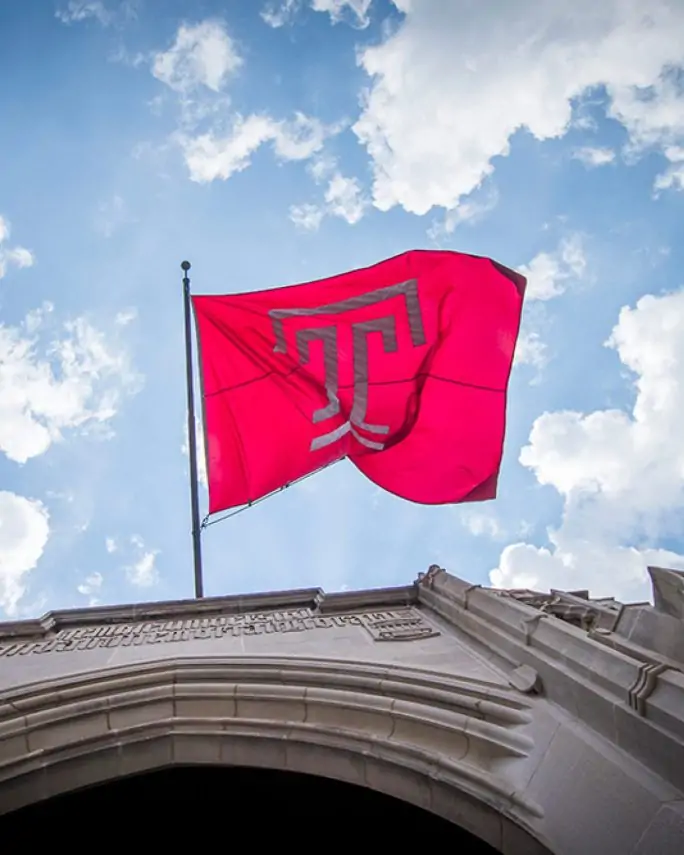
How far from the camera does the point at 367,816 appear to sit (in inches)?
246

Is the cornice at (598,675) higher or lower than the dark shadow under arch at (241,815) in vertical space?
higher

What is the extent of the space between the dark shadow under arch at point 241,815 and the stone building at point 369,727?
0.06 ft

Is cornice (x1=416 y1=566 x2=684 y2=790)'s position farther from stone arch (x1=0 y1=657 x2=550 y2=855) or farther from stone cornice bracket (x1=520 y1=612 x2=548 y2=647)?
stone arch (x1=0 y1=657 x2=550 y2=855)

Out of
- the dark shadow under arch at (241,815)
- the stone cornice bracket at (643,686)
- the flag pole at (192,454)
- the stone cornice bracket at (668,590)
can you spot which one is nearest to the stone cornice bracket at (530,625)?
the stone cornice bracket at (668,590)

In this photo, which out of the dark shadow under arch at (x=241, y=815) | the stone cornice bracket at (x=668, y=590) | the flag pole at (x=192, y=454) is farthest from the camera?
the flag pole at (x=192, y=454)

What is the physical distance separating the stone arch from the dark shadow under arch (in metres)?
0.62

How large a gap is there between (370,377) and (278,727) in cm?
449

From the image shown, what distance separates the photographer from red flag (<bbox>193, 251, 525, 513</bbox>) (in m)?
8.38

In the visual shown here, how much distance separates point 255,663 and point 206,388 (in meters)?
3.96

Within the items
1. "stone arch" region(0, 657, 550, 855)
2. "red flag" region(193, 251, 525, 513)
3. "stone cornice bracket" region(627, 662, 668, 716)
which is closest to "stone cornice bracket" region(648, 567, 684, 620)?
"stone cornice bracket" region(627, 662, 668, 716)

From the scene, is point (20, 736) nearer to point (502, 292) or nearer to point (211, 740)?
point (211, 740)

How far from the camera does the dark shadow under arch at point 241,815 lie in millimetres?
6055

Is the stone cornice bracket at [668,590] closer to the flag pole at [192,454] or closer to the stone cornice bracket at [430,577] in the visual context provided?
the stone cornice bracket at [430,577]

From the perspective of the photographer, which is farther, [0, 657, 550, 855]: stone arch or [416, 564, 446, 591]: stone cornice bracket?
[416, 564, 446, 591]: stone cornice bracket
